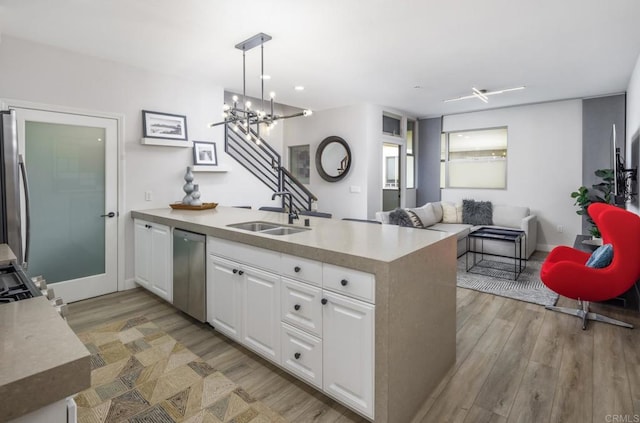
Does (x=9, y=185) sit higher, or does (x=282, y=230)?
(x=9, y=185)

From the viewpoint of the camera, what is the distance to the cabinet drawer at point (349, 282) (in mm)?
1685

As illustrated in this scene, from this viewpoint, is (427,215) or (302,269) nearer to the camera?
(302,269)

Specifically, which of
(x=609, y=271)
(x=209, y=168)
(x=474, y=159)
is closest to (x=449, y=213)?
(x=474, y=159)

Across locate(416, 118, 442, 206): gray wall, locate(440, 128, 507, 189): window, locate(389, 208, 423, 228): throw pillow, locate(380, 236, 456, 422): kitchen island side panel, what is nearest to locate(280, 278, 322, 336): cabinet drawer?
locate(380, 236, 456, 422): kitchen island side panel

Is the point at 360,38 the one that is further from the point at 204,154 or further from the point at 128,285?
the point at 128,285

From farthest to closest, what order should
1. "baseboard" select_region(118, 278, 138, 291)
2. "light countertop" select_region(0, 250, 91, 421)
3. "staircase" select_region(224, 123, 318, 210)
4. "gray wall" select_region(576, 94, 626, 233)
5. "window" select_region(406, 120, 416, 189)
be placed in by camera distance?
"window" select_region(406, 120, 416, 189) → "gray wall" select_region(576, 94, 626, 233) → "staircase" select_region(224, 123, 318, 210) → "baseboard" select_region(118, 278, 138, 291) → "light countertop" select_region(0, 250, 91, 421)

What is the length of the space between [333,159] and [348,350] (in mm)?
5399

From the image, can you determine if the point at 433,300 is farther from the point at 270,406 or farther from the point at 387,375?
the point at 270,406

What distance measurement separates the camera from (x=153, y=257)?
3588 mm

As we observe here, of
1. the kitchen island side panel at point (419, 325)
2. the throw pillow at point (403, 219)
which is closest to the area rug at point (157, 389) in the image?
the kitchen island side panel at point (419, 325)

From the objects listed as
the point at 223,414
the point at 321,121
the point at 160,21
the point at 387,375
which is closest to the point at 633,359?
the point at 387,375

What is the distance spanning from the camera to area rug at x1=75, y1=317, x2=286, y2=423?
190 centimetres

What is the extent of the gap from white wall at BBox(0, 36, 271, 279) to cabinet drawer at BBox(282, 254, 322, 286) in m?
2.80

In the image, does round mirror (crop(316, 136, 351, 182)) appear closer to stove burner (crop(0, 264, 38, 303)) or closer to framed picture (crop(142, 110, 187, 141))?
framed picture (crop(142, 110, 187, 141))
